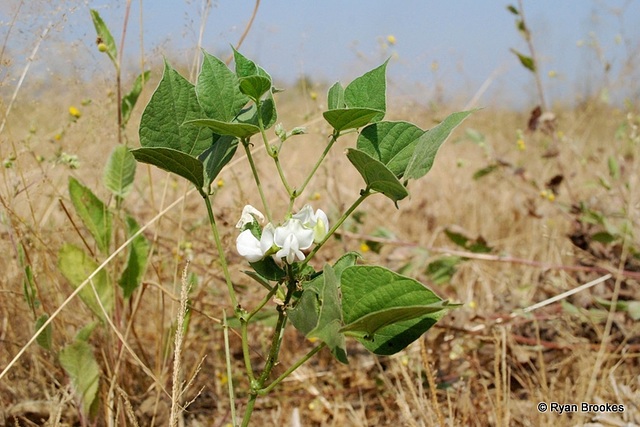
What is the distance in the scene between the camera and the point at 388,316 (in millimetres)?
559

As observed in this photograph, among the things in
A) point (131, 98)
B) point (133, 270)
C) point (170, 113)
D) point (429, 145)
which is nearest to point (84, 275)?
point (133, 270)

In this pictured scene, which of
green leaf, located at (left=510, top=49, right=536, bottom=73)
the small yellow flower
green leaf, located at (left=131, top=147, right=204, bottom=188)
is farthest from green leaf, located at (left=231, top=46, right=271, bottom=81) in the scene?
green leaf, located at (left=510, top=49, right=536, bottom=73)

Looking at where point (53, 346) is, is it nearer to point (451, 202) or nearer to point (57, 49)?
point (57, 49)

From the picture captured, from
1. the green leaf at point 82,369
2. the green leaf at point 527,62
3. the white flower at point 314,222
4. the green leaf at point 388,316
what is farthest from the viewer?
the green leaf at point 527,62

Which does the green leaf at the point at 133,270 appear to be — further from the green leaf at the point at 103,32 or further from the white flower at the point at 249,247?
the white flower at the point at 249,247

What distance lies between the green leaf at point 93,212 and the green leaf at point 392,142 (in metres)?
0.68

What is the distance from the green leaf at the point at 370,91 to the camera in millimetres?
630

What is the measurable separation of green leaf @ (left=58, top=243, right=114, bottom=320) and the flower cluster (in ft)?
1.94

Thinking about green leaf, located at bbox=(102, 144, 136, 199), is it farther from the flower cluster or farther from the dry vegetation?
the flower cluster

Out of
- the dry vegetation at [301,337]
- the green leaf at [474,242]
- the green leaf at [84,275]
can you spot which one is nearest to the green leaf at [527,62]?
the dry vegetation at [301,337]

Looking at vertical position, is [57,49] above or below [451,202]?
above

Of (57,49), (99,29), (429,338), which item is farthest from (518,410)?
(57,49)

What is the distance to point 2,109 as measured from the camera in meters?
1.01

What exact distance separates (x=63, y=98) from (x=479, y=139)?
1279 mm
